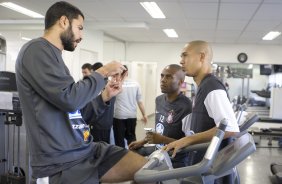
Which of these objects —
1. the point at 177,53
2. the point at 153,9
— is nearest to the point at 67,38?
the point at 153,9

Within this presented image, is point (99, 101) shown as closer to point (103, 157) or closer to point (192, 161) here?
point (103, 157)

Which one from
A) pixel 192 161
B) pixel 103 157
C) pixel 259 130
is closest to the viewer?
pixel 103 157

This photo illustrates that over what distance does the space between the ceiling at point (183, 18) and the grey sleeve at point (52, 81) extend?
4756 millimetres

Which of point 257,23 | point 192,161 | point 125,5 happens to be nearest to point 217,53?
point 257,23

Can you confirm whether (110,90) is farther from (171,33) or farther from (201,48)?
(171,33)

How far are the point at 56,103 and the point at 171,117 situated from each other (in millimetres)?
1419

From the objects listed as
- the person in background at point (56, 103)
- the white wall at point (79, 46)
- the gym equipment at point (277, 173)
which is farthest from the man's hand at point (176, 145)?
the white wall at point (79, 46)

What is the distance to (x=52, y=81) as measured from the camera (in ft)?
4.62

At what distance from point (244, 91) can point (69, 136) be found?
1139 centimetres

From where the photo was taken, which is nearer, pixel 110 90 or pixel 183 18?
pixel 110 90

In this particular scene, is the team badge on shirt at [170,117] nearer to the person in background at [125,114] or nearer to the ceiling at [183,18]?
the person in background at [125,114]

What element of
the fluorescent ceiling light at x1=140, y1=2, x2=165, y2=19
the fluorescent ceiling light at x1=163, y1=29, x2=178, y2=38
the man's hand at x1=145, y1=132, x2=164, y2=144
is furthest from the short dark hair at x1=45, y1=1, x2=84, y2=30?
the fluorescent ceiling light at x1=163, y1=29, x2=178, y2=38

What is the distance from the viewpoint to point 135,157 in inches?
66.0

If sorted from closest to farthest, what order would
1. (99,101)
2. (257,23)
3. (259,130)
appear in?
(99,101), (259,130), (257,23)
